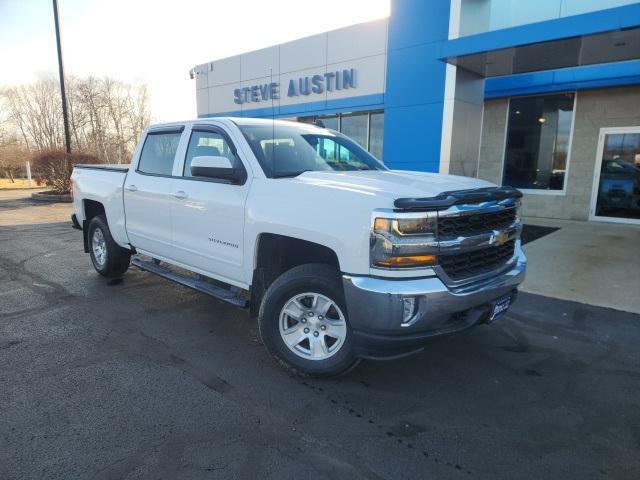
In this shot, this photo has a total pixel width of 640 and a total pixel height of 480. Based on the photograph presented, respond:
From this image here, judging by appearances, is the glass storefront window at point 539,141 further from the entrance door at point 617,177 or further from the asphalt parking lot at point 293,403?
the asphalt parking lot at point 293,403

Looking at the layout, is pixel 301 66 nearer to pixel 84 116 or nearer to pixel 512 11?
pixel 512 11

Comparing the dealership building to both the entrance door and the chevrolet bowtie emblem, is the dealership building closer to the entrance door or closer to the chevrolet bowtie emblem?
the entrance door

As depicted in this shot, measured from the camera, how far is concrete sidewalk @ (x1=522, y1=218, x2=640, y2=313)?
5758 mm

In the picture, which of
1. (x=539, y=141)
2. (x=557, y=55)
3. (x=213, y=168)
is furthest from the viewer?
(x=539, y=141)

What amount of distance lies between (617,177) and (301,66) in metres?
10.1

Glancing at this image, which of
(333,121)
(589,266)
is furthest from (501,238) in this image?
(333,121)

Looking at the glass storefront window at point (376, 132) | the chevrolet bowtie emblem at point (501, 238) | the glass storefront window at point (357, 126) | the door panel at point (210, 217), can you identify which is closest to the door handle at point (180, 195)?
the door panel at point (210, 217)

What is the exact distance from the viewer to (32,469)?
2455 mm

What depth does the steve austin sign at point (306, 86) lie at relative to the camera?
1389 centimetres

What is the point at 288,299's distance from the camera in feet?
11.4

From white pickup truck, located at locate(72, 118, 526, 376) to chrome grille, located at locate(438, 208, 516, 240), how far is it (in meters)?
0.01

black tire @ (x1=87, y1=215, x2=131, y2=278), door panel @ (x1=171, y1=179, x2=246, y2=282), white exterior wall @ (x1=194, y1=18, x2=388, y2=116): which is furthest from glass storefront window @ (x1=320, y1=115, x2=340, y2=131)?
door panel @ (x1=171, y1=179, x2=246, y2=282)

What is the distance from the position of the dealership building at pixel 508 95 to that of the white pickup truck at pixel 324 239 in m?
5.04

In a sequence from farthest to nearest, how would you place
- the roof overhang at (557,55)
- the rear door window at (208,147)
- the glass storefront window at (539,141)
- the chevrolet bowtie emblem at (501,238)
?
the glass storefront window at (539,141), the roof overhang at (557,55), the rear door window at (208,147), the chevrolet bowtie emblem at (501,238)
